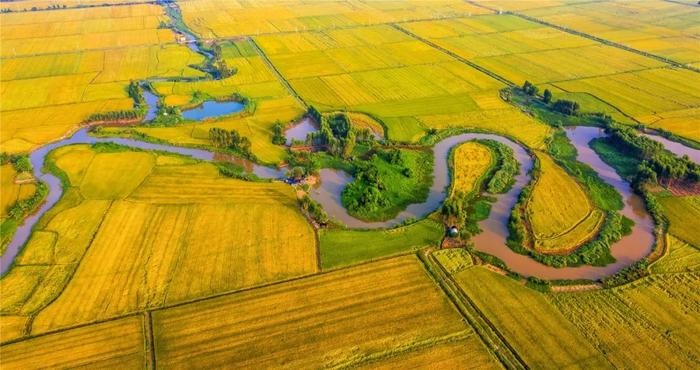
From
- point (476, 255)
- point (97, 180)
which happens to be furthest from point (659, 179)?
point (97, 180)

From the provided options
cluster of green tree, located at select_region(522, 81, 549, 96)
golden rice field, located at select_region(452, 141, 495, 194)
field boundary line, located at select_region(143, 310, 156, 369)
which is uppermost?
cluster of green tree, located at select_region(522, 81, 549, 96)

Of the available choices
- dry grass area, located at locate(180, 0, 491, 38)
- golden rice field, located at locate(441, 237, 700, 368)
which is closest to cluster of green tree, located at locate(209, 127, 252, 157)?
golden rice field, located at locate(441, 237, 700, 368)

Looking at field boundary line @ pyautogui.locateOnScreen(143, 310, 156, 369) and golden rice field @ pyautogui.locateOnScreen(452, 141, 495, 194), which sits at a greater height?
golden rice field @ pyautogui.locateOnScreen(452, 141, 495, 194)

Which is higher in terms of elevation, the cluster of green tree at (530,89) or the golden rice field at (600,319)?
the cluster of green tree at (530,89)

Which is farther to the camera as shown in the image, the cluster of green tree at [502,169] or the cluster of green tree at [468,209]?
the cluster of green tree at [502,169]

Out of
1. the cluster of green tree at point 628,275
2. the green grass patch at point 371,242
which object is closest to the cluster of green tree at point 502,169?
the green grass patch at point 371,242

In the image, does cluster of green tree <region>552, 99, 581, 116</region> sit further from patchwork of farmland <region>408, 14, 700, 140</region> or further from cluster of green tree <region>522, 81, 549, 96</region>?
patchwork of farmland <region>408, 14, 700, 140</region>

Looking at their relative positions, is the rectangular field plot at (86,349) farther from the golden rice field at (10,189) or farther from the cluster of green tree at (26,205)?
the golden rice field at (10,189)
